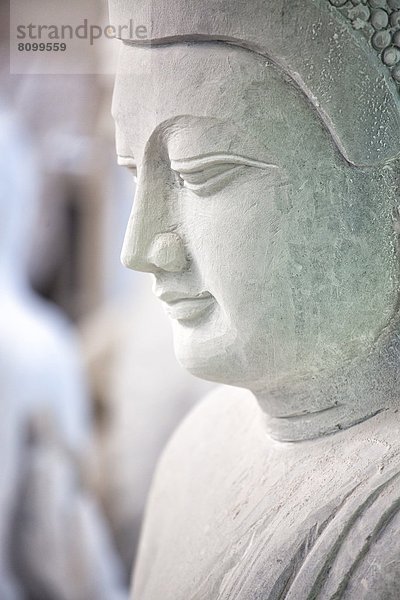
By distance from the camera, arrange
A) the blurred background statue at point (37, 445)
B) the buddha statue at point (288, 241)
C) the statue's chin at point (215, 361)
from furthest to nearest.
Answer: the blurred background statue at point (37, 445) → the statue's chin at point (215, 361) → the buddha statue at point (288, 241)

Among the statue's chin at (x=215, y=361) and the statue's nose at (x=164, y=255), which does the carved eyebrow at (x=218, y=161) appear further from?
the statue's chin at (x=215, y=361)

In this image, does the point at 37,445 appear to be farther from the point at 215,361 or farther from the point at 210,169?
the point at 210,169

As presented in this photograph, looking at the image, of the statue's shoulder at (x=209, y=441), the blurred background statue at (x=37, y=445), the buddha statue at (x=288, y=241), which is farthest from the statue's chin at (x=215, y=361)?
the blurred background statue at (x=37, y=445)

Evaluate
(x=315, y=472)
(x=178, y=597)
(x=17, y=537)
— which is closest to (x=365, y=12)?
A: (x=315, y=472)

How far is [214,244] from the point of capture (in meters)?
1.23

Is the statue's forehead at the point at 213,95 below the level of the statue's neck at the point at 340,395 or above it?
above

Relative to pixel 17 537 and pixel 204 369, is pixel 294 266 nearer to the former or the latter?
pixel 204 369

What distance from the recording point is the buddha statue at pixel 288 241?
3.83 ft

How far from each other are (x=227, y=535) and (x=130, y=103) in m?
0.55

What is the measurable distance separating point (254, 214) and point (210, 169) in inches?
2.9

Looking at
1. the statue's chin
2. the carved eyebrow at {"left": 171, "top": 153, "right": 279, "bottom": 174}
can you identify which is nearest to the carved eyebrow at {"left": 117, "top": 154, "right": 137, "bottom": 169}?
the carved eyebrow at {"left": 171, "top": 153, "right": 279, "bottom": 174}

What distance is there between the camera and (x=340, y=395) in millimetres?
1269

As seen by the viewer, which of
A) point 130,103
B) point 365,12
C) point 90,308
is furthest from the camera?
point 90,308

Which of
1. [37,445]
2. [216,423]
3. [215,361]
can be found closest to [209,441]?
[216,423]
